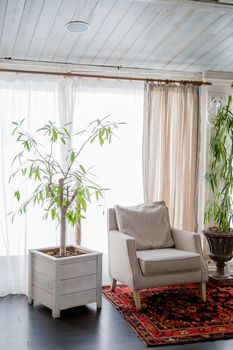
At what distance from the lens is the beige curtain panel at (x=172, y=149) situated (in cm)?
493

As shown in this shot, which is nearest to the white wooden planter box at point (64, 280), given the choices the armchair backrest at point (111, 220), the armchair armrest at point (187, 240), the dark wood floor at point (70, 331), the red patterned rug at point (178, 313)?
the dark wood floor at point (70, 331)

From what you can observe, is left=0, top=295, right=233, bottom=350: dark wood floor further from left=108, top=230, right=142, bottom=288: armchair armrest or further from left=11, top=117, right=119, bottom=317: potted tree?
left=108, top=230, right=142, bottom=288: armchair armrest

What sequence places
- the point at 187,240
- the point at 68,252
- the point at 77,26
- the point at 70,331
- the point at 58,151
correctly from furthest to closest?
the point at 58,151 → the point at 187,240 → the point at 68,252 → the point at 77,26 → the point at 70,331

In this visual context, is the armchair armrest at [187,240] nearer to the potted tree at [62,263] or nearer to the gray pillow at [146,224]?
the gray pillow at [146,224]

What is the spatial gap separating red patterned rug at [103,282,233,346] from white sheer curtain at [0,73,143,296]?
75 cm

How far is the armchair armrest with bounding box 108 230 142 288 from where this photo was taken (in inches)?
153

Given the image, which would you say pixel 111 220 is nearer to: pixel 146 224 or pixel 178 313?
pixel 146 224

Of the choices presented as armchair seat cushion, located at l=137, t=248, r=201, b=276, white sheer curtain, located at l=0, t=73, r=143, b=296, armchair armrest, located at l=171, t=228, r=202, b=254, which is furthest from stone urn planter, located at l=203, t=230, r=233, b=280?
white sheer curtain, located at l=0, t=73, r=143, b=296

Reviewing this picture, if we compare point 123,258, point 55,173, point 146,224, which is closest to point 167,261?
point 123,258

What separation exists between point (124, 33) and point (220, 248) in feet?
7.94

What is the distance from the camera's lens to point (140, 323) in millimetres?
3564

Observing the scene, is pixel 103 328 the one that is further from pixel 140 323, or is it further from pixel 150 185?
pixel 150 185

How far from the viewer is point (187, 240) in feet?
14.2

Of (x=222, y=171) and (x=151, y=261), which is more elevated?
(x=222, y=171)
